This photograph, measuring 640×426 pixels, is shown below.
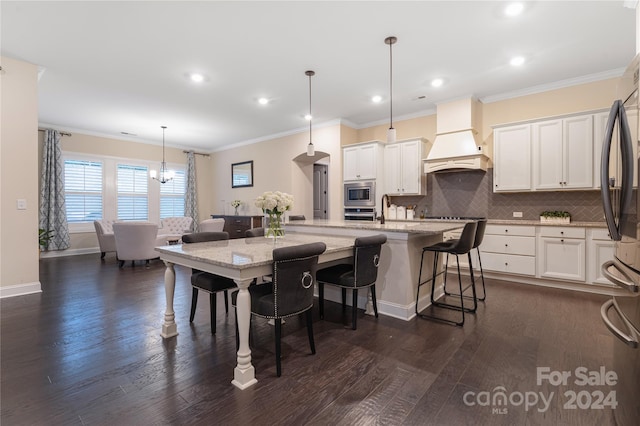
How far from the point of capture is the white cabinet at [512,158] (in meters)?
4.30

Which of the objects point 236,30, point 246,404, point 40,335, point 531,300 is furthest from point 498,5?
point 40,335

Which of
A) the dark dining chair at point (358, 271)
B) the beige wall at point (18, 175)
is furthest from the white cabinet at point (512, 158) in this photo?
the beige wall at point (18, 175)

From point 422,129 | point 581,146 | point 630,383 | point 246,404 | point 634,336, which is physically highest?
point 422,129

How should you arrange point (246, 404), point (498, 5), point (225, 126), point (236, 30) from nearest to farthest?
point (246, 404), point (498, 5), point (236, 30), point (225, 126)

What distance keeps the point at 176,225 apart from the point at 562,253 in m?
7.83

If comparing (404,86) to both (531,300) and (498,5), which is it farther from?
(531,300)

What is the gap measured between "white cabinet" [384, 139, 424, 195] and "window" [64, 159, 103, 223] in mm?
6699

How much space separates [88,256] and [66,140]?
2630mm

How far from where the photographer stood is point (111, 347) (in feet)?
8.04

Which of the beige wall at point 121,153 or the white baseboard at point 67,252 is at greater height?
the beige wall at point 121,153

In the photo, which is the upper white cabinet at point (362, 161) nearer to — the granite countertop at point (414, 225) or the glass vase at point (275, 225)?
the granite countertop at point (414, 225)

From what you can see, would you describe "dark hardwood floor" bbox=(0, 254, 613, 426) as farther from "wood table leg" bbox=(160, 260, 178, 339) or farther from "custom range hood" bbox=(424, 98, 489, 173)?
"custom range hood" bbox=(424, 98, 489, 173)

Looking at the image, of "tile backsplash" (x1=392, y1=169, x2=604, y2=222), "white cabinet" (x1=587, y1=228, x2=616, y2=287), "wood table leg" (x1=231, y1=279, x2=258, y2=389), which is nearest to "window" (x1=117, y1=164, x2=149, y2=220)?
"tile backsplash" (x1=392, y1=169, x2=604, y2=222)

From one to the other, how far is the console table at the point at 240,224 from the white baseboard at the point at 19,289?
3.79 m
